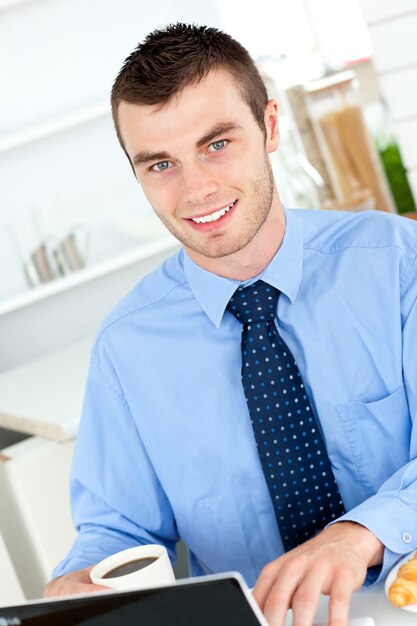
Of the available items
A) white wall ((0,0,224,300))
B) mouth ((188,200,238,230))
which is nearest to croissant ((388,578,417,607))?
mouth ((188,200,238,230))

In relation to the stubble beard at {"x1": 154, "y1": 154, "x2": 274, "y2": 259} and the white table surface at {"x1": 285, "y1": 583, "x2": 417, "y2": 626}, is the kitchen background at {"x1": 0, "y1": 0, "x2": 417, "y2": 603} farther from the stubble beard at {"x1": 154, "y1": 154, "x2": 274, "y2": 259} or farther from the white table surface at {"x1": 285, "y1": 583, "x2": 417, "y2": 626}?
the white table surface at {"x1": 285, "y1": 583, "x2": 417, "y2": 626}

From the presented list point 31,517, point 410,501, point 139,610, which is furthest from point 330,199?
point 139,610

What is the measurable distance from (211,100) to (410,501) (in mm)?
597

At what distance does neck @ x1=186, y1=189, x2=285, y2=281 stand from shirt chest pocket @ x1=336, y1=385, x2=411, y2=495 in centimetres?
24

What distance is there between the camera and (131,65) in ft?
4.70

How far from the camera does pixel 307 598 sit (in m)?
1.01

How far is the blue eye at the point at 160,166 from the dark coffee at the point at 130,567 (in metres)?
Result: 0.57

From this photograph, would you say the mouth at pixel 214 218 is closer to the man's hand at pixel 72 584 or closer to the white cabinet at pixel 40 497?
the man's hand at pixel 72 584

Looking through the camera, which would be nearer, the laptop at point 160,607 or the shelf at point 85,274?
the laptop at point 160,607

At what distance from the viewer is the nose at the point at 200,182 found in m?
1.41

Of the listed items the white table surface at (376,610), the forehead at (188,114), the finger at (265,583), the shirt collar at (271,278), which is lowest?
the white table surface at (376,610)

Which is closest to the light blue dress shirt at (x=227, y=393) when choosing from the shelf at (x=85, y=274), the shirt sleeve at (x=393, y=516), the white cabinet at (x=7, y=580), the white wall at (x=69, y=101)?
the shirt sleeve at (x=393, y=516)

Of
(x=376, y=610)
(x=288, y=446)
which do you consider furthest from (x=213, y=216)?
(x=376, y=610)

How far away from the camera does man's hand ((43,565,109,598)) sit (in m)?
1.20
